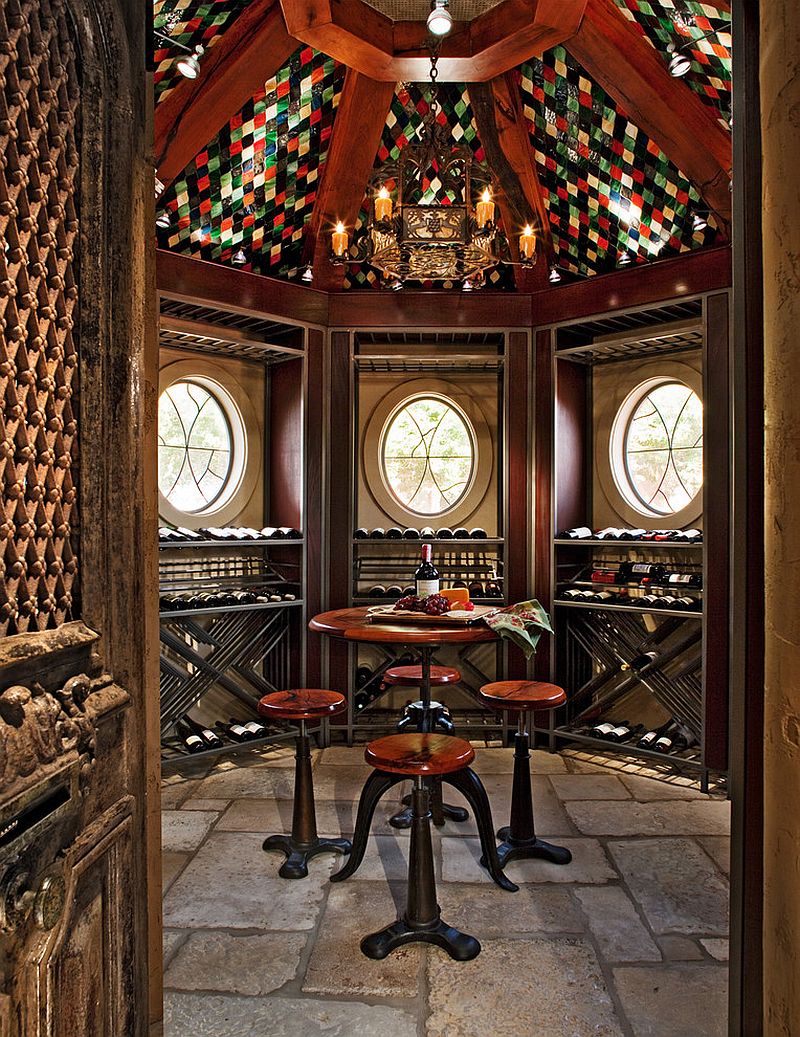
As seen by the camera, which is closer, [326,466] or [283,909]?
[283,909]

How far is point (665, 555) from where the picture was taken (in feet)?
16.9

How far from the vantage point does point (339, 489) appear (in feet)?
17.2

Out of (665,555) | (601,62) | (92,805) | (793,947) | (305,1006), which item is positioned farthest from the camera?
(665,555)

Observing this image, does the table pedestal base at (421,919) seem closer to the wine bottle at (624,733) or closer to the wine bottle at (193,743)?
the wine bottle at (193,743)

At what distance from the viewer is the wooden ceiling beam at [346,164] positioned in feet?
14.5

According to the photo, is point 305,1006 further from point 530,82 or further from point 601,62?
point 530,82

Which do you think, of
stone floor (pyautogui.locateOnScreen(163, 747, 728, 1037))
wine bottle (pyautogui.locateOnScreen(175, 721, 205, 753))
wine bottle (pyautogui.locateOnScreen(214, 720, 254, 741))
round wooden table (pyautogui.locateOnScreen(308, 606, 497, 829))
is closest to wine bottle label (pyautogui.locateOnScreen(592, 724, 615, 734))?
stone floor (pyautogui.locateOnScreen(163, 747, 728, 1037))

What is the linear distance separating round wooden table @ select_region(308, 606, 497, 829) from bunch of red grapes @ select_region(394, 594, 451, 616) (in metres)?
0.16

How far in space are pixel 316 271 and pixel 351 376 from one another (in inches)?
29.6

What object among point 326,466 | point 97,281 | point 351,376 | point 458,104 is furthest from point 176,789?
point 458,104

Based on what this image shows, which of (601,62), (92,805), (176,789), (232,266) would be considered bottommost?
(176,789)

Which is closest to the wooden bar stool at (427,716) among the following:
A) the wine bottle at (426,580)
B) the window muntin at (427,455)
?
the wine bottle at (426,580)

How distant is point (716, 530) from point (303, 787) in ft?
8.79

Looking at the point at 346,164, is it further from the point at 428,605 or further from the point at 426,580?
the point at 428,605
